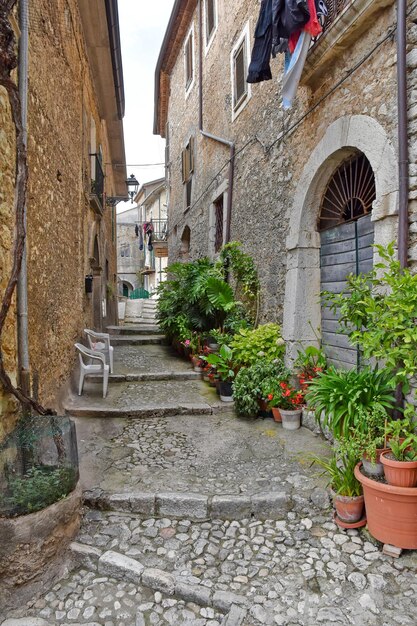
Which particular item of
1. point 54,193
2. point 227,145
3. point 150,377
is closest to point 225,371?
point 150,377

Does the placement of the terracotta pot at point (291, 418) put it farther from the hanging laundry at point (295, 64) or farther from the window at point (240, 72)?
the window at point (240, 72)

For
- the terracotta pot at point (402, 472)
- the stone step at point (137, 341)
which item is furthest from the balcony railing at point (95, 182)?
the terracotta pot at point (402, 472)

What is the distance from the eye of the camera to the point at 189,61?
11625mm

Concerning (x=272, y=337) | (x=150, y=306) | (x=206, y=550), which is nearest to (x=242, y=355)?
(x=272, y=337)

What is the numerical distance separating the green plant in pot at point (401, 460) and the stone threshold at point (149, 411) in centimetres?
267

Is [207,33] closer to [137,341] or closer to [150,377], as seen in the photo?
[137,341]

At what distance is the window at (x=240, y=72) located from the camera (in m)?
7.23

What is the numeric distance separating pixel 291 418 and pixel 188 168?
939 centimetres

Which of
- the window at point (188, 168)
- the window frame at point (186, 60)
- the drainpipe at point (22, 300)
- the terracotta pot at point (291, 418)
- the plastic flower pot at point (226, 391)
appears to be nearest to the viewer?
the drainpipe at point (22, 300)

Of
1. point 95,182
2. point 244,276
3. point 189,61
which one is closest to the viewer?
point 244,276

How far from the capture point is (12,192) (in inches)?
113

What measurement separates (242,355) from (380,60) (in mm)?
3633

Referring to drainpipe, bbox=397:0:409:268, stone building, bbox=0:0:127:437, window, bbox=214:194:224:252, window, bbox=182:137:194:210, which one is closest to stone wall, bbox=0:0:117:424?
stone building, bbox=0:0:127:437

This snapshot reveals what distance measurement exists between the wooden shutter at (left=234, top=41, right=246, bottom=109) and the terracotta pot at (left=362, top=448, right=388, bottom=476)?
6935 mm
